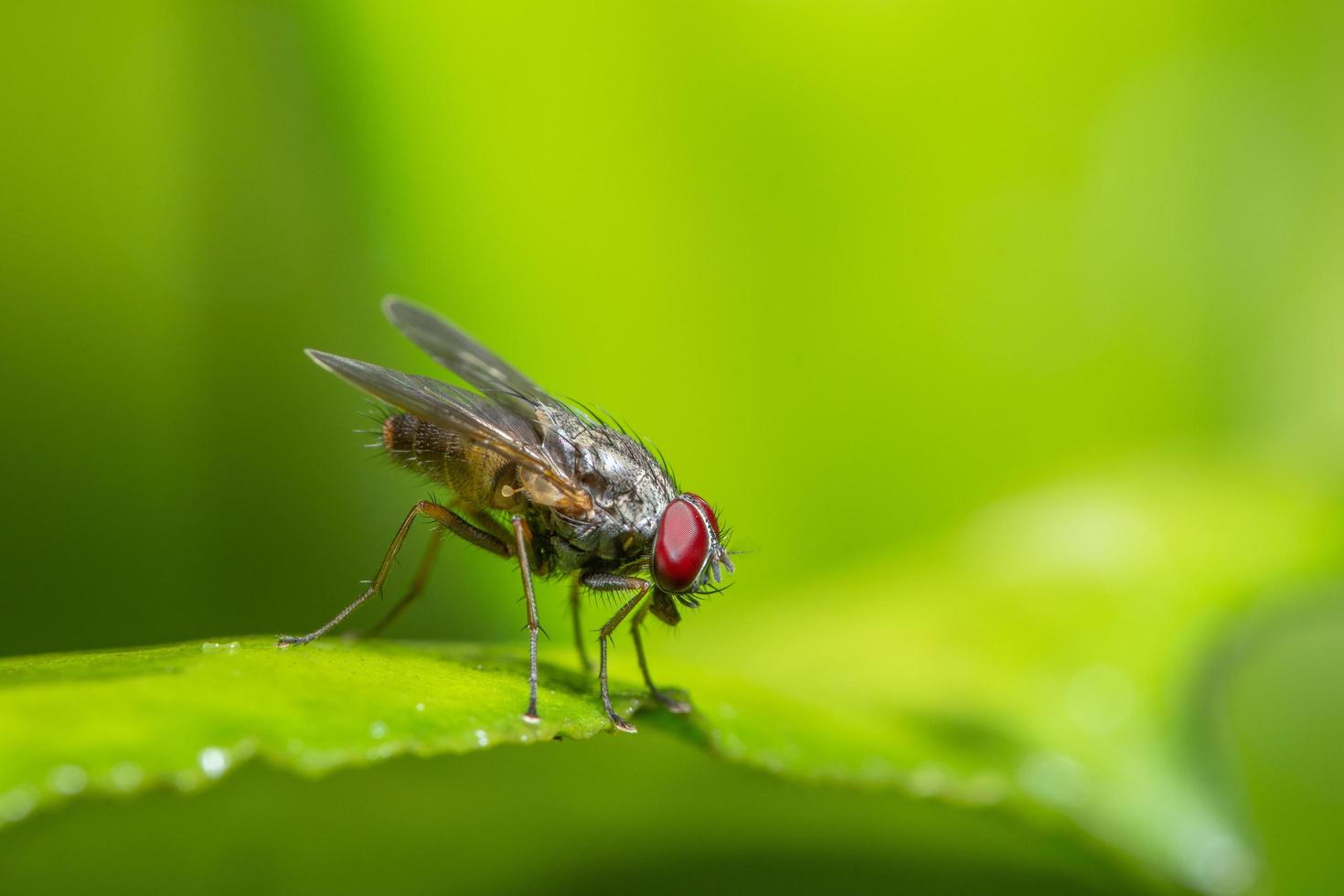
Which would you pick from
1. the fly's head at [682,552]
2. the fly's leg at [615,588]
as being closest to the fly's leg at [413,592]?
the fly's leg at [615,588]

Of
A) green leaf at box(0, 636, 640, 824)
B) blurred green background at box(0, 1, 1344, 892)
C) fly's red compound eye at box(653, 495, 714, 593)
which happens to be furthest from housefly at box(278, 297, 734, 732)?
blurred green background at box(0, 1, 1344, 892)

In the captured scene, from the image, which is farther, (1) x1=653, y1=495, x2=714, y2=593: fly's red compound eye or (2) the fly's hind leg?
(2) the fly's hind leg

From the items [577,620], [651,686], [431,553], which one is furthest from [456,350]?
[651,686]

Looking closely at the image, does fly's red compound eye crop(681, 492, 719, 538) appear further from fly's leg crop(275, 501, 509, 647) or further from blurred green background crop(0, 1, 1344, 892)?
blurred green background crop(0, 1, 1344, 892)

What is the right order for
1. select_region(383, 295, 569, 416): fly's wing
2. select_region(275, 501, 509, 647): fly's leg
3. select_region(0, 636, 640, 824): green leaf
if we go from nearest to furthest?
select_region(0, 636, 640, 824): green leaf → select_region(275, 501, 509, 647): fly's leg → select_region(383, 295, 569, 416): fly's wing

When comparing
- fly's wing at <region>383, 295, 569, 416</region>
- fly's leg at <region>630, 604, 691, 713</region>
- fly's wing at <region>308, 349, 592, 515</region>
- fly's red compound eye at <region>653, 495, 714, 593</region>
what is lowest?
fly's leg at <region>630, 604, 691, 713</region>

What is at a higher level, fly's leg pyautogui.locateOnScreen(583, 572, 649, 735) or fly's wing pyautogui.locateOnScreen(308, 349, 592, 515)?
fly's wing pyautogui.locateOnScreen(308, 349, 592, 515)

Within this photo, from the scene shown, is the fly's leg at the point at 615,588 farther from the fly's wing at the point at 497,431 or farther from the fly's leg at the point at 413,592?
the fly's leg at the point at 413,592
